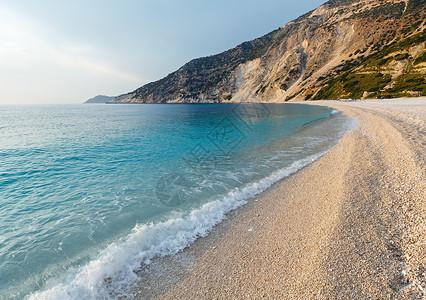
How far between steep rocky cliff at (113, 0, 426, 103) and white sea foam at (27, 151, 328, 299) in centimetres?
6035

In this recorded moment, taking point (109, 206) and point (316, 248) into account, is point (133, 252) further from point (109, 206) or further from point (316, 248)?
point (316, 248)

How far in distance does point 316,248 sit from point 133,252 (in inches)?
221

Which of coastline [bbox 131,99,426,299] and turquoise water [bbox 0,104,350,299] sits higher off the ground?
coastline [bbox 131,99,426,299]

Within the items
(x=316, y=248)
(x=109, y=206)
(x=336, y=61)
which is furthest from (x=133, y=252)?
(x=336, y=61)

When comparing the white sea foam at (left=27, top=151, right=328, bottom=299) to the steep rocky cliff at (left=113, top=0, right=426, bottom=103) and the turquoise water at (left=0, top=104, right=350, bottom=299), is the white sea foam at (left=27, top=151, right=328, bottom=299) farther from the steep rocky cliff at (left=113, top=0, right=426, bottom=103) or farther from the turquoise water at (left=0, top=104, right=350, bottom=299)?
the steep rocky cliff at (left=113, top=0, right=426, bottom=103)

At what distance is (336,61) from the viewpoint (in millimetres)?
97438

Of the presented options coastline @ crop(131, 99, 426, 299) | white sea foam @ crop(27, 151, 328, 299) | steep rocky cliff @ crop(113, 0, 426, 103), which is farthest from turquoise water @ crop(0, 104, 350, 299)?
steep rocky cliff @ crop(113, 0, 426, 103)

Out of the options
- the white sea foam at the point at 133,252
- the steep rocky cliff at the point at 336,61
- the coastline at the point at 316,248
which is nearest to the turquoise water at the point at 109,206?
the white sea foam at the point at 133,252

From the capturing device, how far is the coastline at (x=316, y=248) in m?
4.01

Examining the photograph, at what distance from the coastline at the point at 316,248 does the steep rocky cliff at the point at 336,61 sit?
55.8 meters

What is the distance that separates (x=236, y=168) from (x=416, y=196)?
8.83 meters

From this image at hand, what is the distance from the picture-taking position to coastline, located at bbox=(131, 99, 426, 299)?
4012 mm

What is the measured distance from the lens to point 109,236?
693 centimetres

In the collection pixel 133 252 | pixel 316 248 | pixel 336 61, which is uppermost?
pixel 336 61
